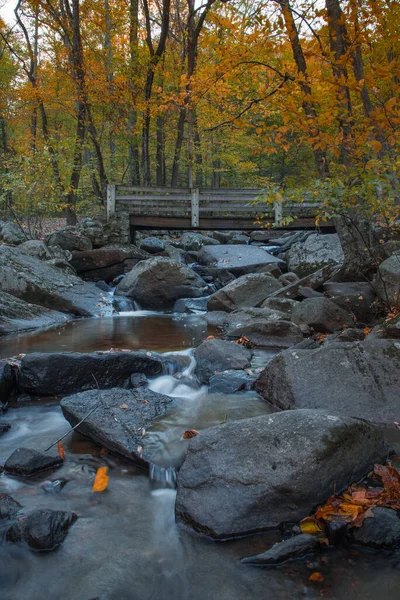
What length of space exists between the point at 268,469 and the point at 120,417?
180cm

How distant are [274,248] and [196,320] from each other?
29.6 feet

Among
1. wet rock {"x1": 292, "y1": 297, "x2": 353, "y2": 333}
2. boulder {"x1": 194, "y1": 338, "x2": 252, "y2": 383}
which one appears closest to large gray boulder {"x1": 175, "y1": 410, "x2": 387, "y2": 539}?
boulder {"x1": 194, "y1": 338, "x2": 252, "y2": 383}

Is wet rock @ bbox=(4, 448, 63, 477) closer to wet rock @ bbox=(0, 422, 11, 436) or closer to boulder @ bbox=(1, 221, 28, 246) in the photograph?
wet rock @ bbox=(0, 422, 11, 436)

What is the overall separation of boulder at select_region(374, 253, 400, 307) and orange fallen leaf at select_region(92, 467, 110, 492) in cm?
553

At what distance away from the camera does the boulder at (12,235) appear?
15.5 meters

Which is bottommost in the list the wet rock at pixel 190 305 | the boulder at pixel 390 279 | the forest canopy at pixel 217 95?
the wet rock at pixel 190 305

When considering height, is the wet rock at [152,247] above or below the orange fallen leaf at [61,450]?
above

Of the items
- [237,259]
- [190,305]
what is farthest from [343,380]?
[237,259]

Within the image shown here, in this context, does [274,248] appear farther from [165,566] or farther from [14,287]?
[165,566]

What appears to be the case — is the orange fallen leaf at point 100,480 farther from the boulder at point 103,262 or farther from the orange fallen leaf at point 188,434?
the boulder at point 103,262

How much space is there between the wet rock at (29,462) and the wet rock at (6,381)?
1524 millimetres

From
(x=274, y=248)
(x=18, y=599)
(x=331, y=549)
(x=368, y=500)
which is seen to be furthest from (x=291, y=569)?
(x=274, y=248)

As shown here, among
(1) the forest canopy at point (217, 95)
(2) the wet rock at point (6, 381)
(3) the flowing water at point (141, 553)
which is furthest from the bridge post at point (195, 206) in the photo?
(3) the flowing water at point (141, 553)

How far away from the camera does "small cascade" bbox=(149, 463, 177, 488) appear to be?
382 cm
